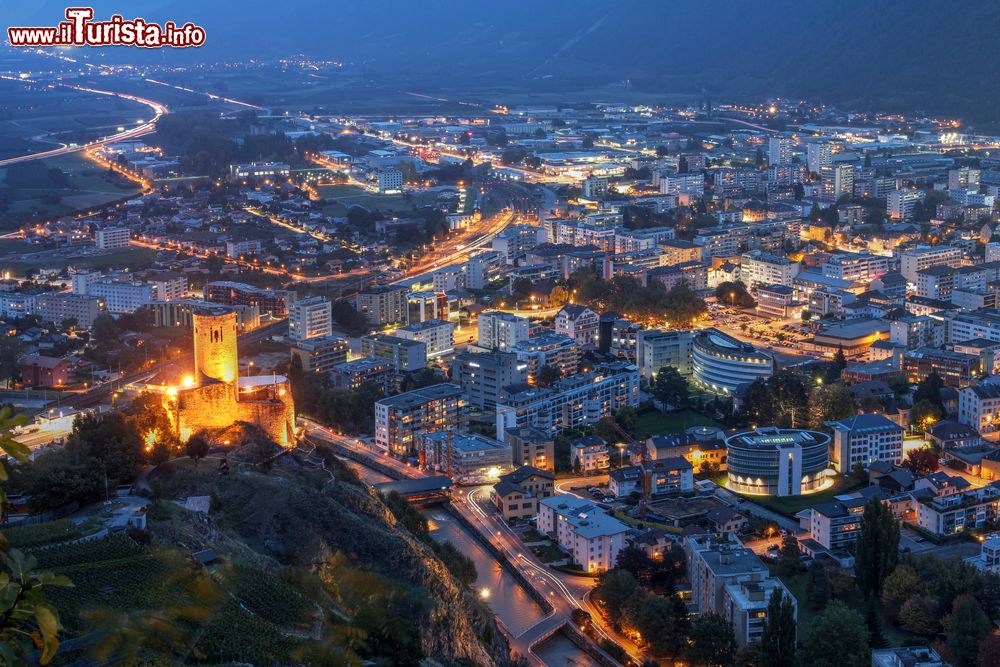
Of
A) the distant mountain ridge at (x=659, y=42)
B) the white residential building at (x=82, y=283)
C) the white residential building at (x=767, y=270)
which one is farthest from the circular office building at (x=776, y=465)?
the distant mountain ridge at (x=659, y=42)

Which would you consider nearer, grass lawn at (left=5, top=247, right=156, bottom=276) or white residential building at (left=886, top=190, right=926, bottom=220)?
grass lawn at (left=5, top=247, right=156, bottom=276)

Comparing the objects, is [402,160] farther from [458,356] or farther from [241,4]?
[241,4]

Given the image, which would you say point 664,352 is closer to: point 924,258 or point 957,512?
point 957,512

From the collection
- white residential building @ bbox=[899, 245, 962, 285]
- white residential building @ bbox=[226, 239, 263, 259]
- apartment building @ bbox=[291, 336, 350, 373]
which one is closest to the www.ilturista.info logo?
apartment building @ bbox=[291, 336, 350, 373]

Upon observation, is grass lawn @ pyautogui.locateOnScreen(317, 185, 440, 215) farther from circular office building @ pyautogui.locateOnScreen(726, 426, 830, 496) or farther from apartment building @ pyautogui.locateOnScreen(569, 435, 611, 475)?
circular office building @ pyautogui.locateOnScreen(726, 426, 830, 496)

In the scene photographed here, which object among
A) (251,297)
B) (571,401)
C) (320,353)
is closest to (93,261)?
(251,297)

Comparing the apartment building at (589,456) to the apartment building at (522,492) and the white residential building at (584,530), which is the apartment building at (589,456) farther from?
the white residential building at (584,530)
